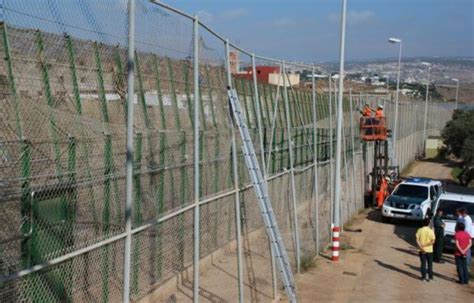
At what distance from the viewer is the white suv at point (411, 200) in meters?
27.4

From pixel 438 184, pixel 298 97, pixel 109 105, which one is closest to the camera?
pixel 109 105

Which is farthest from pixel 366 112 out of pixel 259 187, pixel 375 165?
pixel 259 187

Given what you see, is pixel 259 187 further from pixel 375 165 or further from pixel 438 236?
pixel 375 165

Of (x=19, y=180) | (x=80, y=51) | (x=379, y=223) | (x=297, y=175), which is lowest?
(x=379, y=223)

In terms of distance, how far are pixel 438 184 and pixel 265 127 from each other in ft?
56.4

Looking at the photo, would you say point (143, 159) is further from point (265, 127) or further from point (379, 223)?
point (379, 223)

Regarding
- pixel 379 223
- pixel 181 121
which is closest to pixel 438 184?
pixel 379 223

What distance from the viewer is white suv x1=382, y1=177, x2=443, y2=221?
90.0 ft

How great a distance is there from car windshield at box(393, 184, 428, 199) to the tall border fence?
15190mm

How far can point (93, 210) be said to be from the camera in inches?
291

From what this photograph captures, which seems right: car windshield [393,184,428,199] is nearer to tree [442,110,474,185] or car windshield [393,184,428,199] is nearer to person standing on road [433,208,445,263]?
person standing on road [433,208,445,263]

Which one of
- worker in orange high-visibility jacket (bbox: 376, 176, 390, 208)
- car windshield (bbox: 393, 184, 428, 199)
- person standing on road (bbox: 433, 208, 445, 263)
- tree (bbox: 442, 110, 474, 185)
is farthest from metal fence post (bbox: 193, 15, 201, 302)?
tree (bbox: 442, 110, 474, 185)

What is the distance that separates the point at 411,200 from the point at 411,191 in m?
1.25

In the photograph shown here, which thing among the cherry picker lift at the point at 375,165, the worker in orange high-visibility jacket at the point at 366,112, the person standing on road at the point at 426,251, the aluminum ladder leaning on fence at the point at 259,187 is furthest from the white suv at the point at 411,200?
the aluminum ladder leaning on fence at the point at 259,187
